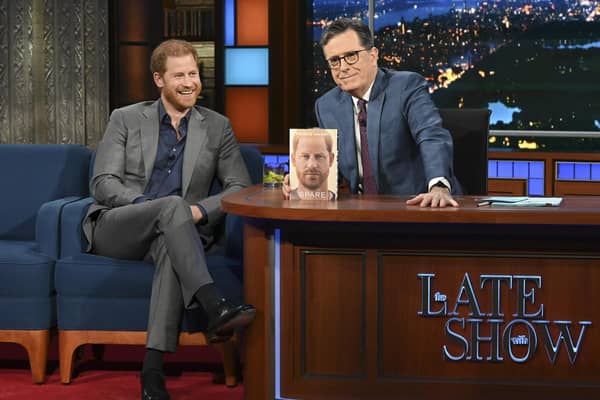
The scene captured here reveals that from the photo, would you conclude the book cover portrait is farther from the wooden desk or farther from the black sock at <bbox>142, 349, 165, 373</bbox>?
the black sock at <bbox>142, 349, 165, 373</bbox>

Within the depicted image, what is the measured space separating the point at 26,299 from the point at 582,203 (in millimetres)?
1980

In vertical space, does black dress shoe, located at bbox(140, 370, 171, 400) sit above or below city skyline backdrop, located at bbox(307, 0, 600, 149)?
below

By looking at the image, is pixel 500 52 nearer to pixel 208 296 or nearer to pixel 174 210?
pixel 174 210

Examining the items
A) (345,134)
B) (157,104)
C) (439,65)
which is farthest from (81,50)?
(345,134)

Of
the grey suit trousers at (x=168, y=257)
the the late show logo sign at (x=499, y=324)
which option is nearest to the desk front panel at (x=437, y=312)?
the the late show logo sign at (x=499, y=324)

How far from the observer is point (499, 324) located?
297 cm

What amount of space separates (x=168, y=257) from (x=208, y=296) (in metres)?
0.22

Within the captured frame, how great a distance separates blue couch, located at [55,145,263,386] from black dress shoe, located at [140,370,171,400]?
0.85ft

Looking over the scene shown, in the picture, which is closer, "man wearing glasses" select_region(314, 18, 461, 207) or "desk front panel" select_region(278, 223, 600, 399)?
"desk front panel" select_region(278, 223, 600, 399)

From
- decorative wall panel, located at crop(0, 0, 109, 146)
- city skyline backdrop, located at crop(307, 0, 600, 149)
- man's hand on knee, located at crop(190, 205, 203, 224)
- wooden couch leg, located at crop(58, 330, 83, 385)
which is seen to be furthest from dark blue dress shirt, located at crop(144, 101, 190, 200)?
city skyline backdrop, located at crop(307, 0, 600, 149)

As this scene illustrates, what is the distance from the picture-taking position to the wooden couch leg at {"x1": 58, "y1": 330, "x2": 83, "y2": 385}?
146 inches

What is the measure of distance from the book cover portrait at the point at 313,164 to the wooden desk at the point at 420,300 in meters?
0.07

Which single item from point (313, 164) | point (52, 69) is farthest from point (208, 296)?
point (52, 69)

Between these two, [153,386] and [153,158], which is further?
[153,158]
